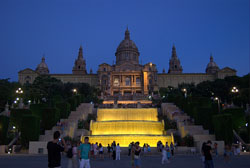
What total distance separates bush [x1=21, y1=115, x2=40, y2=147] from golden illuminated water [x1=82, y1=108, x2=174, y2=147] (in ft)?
18.5

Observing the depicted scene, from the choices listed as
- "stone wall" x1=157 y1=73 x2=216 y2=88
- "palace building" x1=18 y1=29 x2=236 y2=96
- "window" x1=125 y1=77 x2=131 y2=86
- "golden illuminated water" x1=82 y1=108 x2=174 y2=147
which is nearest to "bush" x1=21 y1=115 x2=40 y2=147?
"golden illuminated water" x1=82 y1=108 x2=174 y2=147

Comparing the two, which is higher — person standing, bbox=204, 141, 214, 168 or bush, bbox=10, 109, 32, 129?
bush, bbox=10, 109, 32, 129

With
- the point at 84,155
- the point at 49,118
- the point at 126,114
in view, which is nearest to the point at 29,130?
the point at 49,118

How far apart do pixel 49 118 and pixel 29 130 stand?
4.79 meters

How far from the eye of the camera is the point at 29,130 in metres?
25.8

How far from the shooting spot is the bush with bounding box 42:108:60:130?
3042 centimetres

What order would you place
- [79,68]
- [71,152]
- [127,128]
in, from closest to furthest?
1. [71,152]
2. [127,128]
3. [79,68]

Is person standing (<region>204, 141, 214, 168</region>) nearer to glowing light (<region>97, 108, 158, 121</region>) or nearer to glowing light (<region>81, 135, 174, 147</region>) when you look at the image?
glowing light (<region>81, 135, 174, 147</region>)

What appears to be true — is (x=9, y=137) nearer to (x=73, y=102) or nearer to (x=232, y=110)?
(x=73, y=102)

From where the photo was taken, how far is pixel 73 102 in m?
41.3

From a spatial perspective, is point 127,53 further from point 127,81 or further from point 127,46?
point 127,81

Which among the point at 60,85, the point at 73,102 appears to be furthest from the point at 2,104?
the point at 60,85

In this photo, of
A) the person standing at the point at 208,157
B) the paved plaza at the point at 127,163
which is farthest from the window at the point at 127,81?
the person standing at the point at 208,157

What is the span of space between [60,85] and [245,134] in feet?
171
